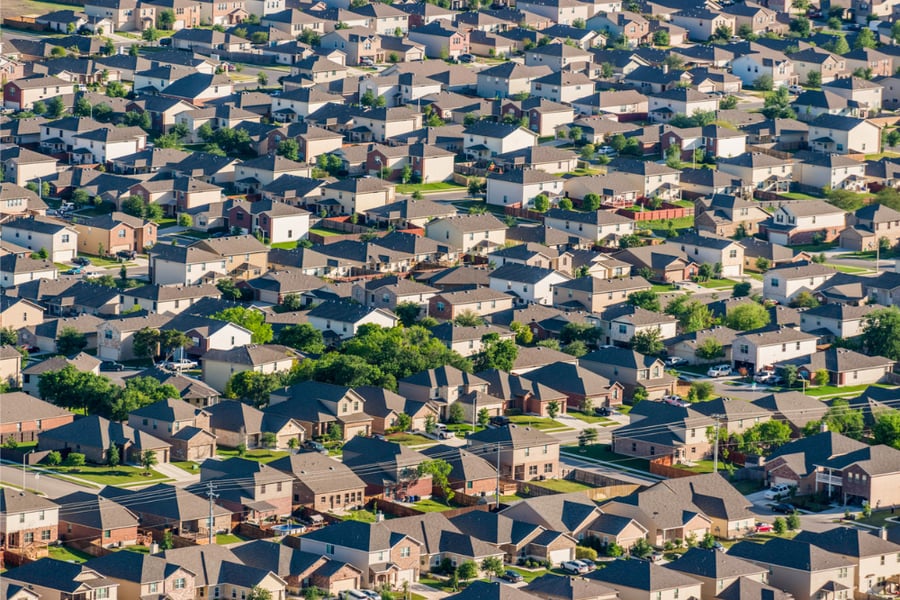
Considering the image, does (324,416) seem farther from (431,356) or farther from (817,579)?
(817,579)

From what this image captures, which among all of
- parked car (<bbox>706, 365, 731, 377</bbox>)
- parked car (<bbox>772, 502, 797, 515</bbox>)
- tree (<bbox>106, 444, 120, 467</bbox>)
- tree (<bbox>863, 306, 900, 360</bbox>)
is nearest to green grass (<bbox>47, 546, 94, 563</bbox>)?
tree (<bbox>106, 444, 120, 467</bbox>)

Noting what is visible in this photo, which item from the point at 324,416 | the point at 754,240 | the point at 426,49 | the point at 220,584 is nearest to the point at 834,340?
the point at 754,240

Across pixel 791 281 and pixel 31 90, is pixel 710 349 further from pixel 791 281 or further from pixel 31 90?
pixel 31 90

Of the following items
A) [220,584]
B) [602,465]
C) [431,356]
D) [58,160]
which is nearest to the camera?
[220,584]

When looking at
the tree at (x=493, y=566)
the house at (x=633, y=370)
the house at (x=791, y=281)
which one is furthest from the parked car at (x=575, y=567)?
the house at (x=791, y=281)

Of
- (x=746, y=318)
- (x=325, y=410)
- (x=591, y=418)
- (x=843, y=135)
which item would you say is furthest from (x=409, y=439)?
(x=843, y=135)

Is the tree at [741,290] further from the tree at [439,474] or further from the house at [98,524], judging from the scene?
the house at [98,524]
